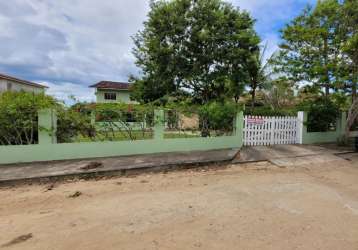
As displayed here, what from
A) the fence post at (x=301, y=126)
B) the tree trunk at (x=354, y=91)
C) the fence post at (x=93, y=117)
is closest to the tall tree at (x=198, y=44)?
the fence post at (x=301, y=126)

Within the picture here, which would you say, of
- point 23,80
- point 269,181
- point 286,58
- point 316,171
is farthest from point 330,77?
point 23,80

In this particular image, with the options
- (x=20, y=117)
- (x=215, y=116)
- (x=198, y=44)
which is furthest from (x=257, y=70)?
(x=20, y=117)

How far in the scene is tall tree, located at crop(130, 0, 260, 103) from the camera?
13461mm

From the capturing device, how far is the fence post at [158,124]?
22.9ft

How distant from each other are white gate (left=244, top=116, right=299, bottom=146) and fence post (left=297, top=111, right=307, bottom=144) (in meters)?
0.08

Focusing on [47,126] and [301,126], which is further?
[301,126]

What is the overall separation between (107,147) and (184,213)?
151 inches

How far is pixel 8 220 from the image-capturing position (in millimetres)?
3086

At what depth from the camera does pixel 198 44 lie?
13922 millimetres

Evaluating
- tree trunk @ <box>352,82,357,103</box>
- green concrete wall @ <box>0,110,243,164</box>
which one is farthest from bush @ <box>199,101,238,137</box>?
tree trunk @ <box>352,82,357,103</box>

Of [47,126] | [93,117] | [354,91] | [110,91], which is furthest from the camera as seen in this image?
[110,91]

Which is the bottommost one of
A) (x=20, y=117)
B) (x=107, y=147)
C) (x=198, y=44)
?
(x=107, y=147)

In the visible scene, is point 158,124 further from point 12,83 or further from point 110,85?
point 12,83

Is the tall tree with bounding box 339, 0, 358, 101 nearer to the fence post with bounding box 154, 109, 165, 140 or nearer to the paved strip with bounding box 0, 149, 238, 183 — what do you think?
the paved strip with bounding box 0, 149, 238, 183
